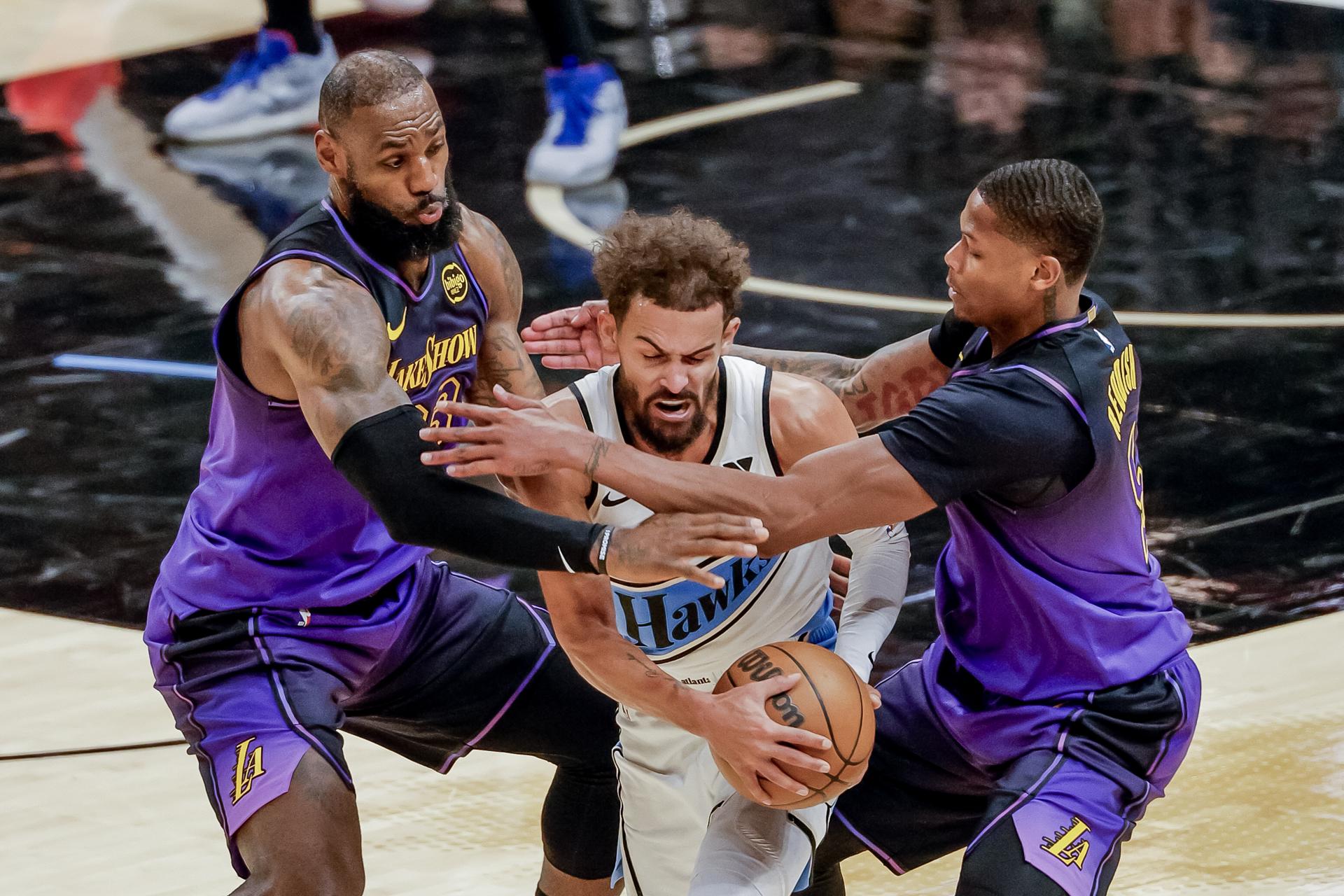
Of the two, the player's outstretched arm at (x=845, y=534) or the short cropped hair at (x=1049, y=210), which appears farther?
the player's outstretched arm at (x=845, y=534)

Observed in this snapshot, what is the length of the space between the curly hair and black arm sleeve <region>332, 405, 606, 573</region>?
547mm

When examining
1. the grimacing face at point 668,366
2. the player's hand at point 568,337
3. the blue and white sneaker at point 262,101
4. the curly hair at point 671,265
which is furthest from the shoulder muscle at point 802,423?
the blue and white sneaker at point 262,101

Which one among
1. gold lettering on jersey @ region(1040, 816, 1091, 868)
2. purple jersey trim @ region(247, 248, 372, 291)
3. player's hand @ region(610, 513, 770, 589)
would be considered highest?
purple jersey trim @ region(247, 248, 372, 291)

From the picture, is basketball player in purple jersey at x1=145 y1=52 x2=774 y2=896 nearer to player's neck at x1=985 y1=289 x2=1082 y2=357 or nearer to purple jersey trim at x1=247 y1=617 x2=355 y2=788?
purple jersey trim at x1=247 y1=617 x2=355 y2=788

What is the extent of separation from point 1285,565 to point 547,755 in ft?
10.6

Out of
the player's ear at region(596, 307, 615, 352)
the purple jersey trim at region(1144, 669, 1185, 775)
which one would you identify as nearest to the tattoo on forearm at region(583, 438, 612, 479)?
the player's ear at region(596, 307, 615, 352)

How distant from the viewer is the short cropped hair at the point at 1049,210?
4.25 meters

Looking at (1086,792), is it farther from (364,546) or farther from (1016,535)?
(364,546)

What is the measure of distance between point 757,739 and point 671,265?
110cm

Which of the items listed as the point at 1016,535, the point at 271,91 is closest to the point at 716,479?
the point at 1016,535

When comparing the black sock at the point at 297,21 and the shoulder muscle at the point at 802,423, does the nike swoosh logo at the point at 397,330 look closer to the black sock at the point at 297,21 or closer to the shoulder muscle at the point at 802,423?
the shoulder muscle at the point at 802,423

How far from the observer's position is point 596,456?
13.8ft

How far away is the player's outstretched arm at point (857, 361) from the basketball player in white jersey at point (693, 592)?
495 millimetres

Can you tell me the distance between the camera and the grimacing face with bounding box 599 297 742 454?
418cm
